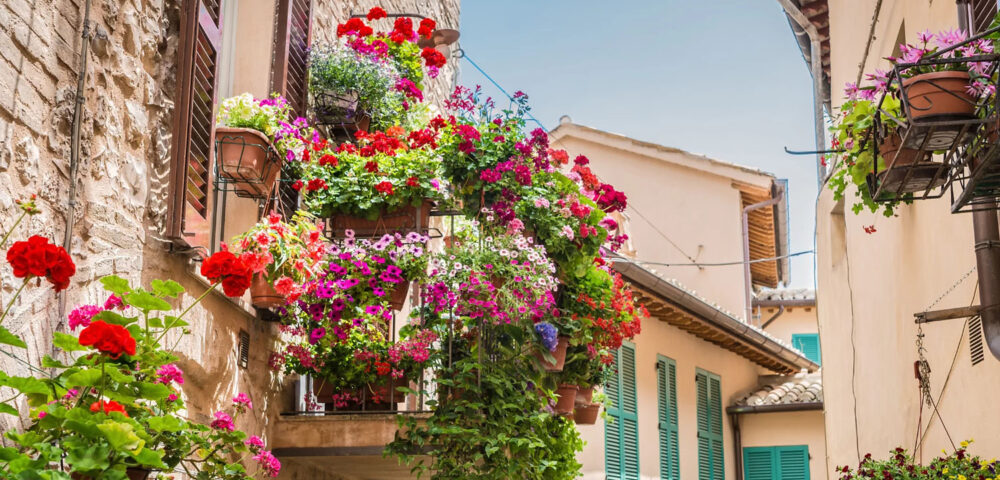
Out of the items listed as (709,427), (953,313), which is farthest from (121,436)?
(709,427)

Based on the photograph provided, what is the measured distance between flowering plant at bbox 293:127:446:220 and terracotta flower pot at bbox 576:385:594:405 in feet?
7.85

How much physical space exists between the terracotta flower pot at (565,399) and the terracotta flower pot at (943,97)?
14.2 feet

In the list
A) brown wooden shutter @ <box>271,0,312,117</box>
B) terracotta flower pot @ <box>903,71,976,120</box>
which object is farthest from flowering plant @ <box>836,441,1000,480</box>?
brown wooden shutter @ <box>271,0,312,117</box>

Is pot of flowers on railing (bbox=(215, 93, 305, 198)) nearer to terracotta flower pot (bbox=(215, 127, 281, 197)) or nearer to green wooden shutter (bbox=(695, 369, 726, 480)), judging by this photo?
terracotta flower pot (bbox=(215, 127, 281, 197))

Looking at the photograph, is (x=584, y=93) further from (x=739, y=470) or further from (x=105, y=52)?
(x=105, y=52)

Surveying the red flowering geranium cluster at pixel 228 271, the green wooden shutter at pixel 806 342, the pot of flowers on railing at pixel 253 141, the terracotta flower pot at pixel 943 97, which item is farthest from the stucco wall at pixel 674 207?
the red flowering geranium cluster at pixel 228 271

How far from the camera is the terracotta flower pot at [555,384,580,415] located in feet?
28.1

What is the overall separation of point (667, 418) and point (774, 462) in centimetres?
337

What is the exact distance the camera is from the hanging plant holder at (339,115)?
798 centimetres

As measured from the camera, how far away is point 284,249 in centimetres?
598

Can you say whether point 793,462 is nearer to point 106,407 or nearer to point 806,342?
point 806,342

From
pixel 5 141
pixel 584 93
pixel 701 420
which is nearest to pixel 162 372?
pixel 5 141

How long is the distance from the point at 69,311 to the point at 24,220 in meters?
0.44

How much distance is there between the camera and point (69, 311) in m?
4.34
